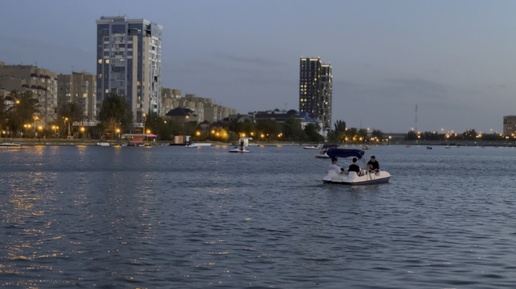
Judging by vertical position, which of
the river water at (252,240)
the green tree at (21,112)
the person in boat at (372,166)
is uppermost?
the green tree at (21,112)

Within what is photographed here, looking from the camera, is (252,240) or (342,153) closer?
(252,240)

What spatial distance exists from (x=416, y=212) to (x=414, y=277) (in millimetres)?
18433

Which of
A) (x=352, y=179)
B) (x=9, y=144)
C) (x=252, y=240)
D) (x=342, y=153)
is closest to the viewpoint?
(x=252, y=240)

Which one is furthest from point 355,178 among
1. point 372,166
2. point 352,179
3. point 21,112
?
point 21,112

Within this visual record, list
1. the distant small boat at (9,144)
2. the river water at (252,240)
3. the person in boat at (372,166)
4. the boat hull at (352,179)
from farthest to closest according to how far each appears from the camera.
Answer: the distant small boat at (9,144) → the person in boat at (372,166) → the boat hull at (352,179) → the river water at (252,240)

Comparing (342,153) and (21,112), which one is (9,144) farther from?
(342,153)

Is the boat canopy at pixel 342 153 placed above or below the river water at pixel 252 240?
above

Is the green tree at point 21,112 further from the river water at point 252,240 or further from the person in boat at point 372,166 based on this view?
the person in boat at point 372,166

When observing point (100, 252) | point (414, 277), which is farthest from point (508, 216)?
point (100, 252)

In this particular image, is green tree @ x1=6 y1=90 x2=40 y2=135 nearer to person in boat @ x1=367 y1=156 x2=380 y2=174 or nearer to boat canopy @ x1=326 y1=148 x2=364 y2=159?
boat canopy @ x1=326 y1=148 x2=364 y2=159

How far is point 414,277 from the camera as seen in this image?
798 inches

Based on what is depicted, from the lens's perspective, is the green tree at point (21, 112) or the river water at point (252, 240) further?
the green tree at point (21, 112)

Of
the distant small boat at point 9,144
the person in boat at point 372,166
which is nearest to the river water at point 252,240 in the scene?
the person in boat at point 372,166

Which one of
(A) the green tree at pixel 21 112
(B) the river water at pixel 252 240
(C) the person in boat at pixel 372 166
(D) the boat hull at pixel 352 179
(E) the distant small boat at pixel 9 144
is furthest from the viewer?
(A) the green tree at pixel 21 112
